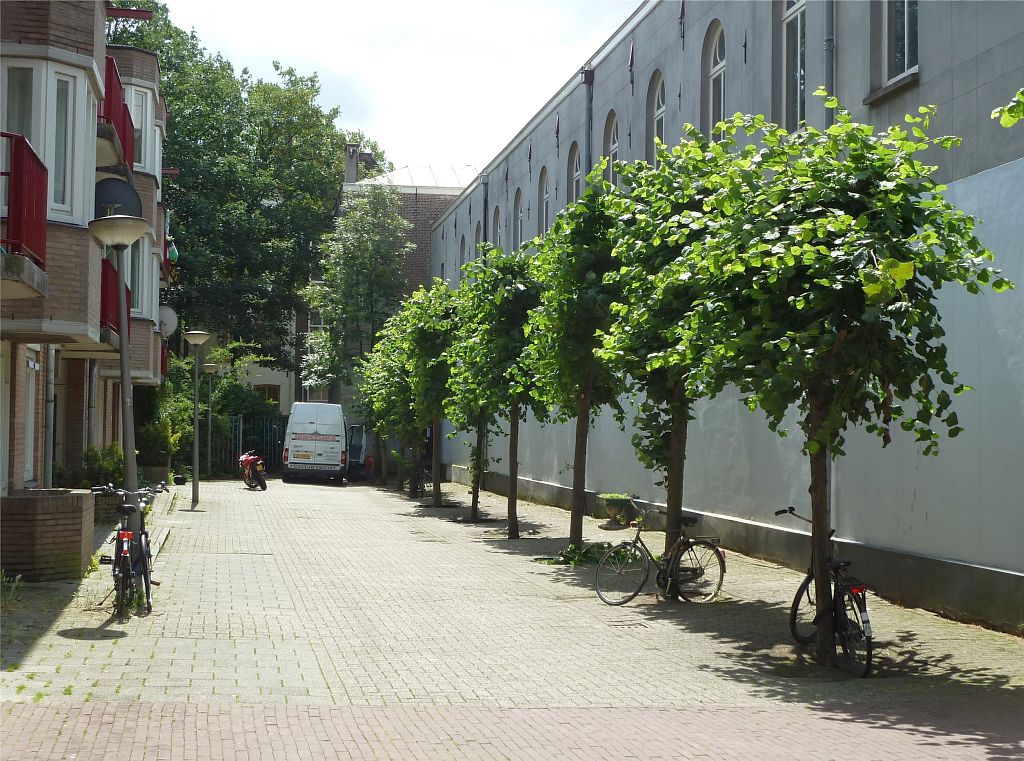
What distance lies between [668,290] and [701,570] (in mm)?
3775

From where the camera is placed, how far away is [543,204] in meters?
31.9

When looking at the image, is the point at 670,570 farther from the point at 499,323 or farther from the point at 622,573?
the point at 499,323

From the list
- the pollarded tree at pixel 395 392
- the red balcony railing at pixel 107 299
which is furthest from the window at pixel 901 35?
the pollarded tree at pixel 395 392

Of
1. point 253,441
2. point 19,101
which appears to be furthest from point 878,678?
point 253,441

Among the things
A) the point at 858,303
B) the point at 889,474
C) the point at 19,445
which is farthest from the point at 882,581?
the point at 19,445

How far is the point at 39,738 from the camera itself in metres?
6.42

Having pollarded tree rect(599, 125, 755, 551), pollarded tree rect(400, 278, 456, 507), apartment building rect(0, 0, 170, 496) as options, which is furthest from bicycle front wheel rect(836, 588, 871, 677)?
pollarded tree rect(400, 278, 456, 507)

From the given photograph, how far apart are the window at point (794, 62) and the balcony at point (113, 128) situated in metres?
9.60

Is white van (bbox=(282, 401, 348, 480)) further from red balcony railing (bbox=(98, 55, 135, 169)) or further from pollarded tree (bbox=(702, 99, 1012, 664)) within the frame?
pollarded tree (bbox=(702, 99, 1012, 664))

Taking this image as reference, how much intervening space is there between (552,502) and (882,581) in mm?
16154

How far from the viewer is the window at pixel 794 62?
1653cm

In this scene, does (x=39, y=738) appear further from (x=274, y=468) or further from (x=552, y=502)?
(x=274, y=468)

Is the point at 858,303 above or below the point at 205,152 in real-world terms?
below

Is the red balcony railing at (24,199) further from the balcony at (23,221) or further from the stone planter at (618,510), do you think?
the stone planter at (618,510)
